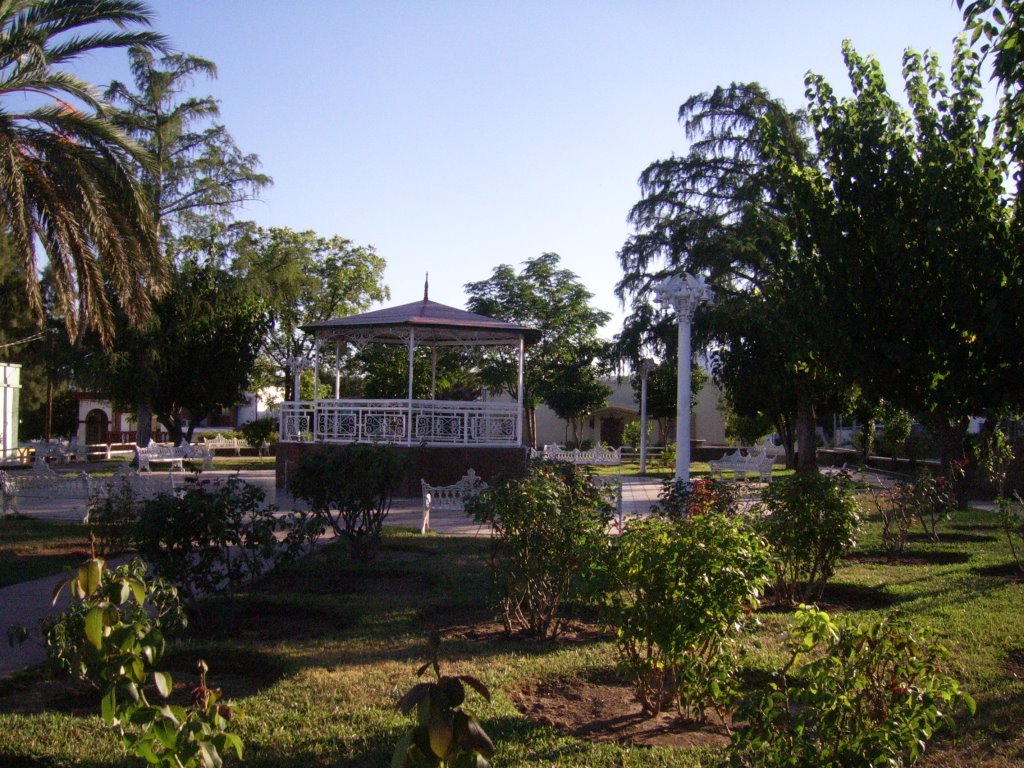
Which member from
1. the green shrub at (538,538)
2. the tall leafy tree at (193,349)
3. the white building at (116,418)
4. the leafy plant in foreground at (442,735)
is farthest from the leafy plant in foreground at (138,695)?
the white building at (116,418)

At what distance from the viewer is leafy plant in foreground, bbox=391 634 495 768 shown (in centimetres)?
206

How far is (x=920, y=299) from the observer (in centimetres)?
850

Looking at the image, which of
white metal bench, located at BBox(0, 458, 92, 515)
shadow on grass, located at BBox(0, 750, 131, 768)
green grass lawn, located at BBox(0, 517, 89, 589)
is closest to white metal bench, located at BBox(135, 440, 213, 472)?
white metal bench, located at BBox(0, 458, 92, 515)

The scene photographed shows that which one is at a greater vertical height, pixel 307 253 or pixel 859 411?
pixel 307 253

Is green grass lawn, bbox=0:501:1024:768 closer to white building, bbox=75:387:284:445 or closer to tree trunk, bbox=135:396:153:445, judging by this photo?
tree trunk, bbox=135:396:153:445

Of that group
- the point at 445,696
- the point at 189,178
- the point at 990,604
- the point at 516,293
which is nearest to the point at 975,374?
the point at 990,604

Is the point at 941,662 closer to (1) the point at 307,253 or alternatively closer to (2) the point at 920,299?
(2) the point at 920,299

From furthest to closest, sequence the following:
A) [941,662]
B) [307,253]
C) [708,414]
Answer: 1. [708,414]
2. [307,253]
3. [941,662]

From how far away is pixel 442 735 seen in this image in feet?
6.73

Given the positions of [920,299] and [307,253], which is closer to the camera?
[920,299]

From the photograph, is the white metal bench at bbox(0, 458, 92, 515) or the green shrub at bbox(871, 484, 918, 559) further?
the white metal bench at bbox(0, 458, 92, 515)

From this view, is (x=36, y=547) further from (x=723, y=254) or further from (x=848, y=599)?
(x=723, y=254)

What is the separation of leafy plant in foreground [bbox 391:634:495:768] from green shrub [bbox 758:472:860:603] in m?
6.21

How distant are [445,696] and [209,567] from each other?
5486mm
